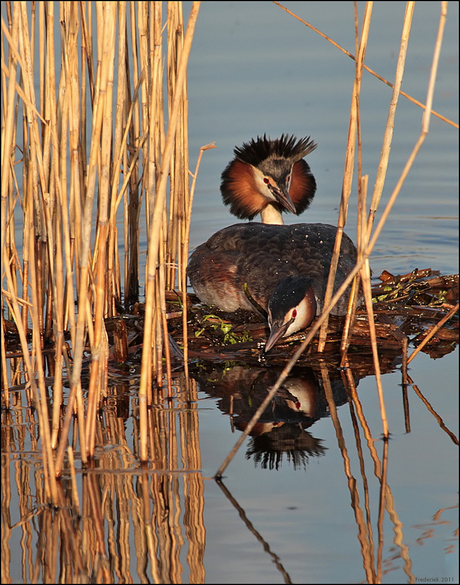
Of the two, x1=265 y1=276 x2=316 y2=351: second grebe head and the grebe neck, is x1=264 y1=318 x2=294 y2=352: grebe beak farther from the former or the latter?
the grebe neck

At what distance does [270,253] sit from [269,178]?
3.14ft

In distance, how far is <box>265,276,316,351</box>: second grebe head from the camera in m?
4.86

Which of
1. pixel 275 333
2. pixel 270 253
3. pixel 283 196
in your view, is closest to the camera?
pixel 275 333

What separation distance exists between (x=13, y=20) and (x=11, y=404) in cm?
183

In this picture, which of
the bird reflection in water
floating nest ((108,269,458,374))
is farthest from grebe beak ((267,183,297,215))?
the bird reflection in water

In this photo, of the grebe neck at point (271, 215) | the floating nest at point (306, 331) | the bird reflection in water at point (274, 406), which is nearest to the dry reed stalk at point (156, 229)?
the bird reflection in water at point (274, 406)

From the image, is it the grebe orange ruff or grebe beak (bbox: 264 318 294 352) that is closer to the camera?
grebe beak (bbox: 264 318 294 352)

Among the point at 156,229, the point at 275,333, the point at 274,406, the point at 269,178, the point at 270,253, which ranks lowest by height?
the point at 274,406

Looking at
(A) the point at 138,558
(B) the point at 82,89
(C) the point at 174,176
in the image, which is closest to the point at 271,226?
(C) the point at 174,176

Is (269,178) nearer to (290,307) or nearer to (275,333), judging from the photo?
(290,307)

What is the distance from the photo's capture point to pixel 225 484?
3533 mm

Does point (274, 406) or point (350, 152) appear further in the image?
point (274, 406)

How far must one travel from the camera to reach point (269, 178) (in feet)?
21.1

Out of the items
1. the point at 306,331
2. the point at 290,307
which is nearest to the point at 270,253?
the point at 306,331
